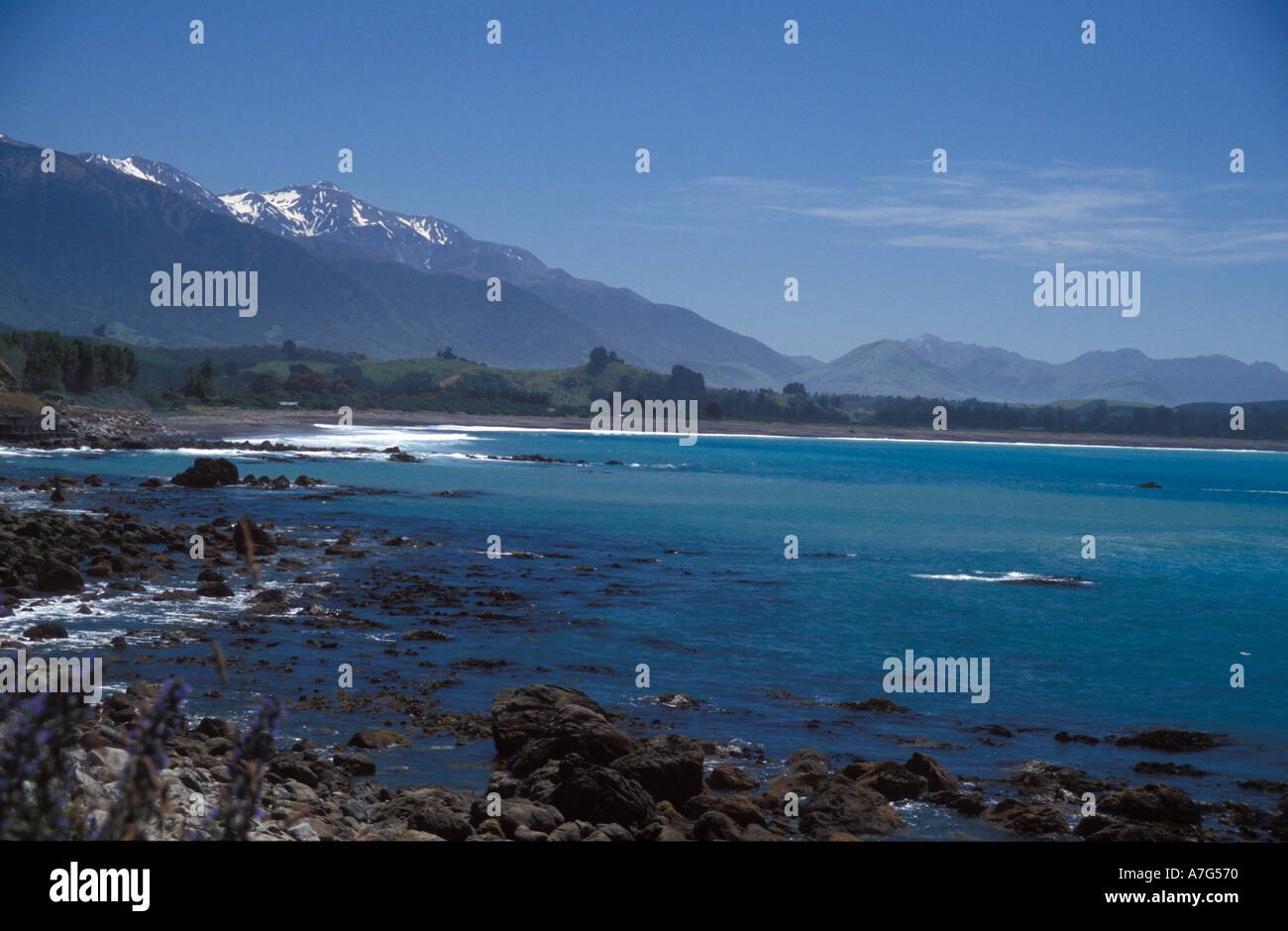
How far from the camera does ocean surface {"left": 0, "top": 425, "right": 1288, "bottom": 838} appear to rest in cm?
1847

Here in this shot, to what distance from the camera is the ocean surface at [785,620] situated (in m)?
18.5

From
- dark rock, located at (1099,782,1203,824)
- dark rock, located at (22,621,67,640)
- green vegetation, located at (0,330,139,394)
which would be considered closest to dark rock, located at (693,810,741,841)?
dark rock, located at (1099,782,1203,824)

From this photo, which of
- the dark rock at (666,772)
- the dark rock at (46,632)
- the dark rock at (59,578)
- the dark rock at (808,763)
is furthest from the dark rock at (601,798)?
the dark rock at (59,578)

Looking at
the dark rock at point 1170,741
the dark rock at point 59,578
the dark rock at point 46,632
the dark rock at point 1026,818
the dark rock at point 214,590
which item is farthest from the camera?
the dark rock at point 214,590

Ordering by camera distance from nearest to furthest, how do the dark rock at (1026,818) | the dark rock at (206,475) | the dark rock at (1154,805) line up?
the dark rock at (1026,818) → the dark rock at (1154,805) → the dark rock at (206,475)

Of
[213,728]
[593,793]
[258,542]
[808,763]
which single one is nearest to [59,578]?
[258,542]

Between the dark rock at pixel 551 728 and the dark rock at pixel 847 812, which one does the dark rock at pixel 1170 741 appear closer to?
the dark rock at pixel 847 812

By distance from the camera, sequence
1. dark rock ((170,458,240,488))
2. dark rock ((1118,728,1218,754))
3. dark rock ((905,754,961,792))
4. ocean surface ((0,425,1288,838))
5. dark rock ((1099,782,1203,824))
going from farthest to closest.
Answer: dark rock ((170,458,240,488))
dark rock ((1118,728,1218,754))
ocean surface ((0,425,1288,838))
dark rock ((905,754,961,792))
dark rock ((1099,782,1203,824))

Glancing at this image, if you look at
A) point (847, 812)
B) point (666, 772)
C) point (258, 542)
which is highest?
point (258, 542)

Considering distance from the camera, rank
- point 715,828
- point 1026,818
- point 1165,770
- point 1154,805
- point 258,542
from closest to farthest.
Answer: point 715,828 → point 1026,818 → point 1154,805 → point 1165,770 → point 258,542

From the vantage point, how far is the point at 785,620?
29734 mm

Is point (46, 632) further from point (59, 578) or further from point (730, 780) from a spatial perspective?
point (730, 780)

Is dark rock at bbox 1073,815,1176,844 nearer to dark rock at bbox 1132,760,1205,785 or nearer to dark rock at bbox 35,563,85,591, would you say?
dark rock at bbox 1132,760,1205,785
